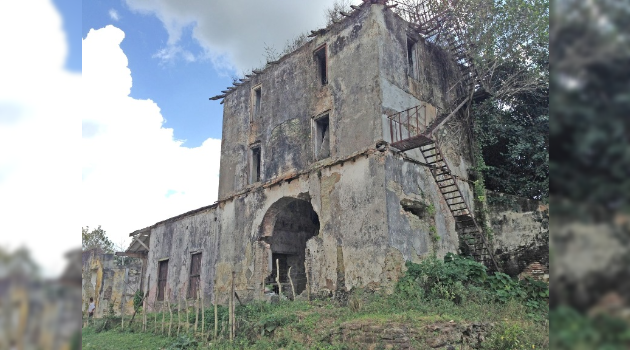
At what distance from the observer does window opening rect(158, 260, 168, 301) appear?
20109mm

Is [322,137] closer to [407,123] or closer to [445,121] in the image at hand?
[407,123]

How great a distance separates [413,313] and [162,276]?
1362cm

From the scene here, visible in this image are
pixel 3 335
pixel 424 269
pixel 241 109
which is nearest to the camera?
pixel 3 335

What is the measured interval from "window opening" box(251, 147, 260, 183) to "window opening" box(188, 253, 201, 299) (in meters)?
4.07

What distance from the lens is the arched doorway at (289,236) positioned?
16.3 m

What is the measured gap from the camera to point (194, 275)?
18672mm

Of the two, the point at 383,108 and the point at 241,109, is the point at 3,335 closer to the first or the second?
the point at 383,108

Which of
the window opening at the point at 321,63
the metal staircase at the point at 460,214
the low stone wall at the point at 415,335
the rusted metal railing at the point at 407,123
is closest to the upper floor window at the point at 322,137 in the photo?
the window opening at the point at 321,63

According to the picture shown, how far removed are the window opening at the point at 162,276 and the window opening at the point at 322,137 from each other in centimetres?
949

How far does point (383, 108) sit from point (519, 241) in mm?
6080

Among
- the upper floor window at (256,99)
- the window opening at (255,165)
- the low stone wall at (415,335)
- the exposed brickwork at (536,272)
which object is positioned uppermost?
the upper floor window at (256,99)

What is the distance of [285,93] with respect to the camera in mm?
17141

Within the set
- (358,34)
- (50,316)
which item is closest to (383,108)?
(358,34)

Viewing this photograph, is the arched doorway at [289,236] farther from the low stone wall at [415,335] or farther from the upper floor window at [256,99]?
the low stone wall at [415,335]
